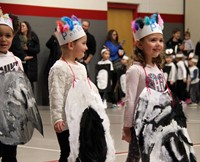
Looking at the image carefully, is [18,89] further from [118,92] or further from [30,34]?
[118,92]

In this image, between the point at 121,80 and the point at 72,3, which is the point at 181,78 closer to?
the point at 121,80

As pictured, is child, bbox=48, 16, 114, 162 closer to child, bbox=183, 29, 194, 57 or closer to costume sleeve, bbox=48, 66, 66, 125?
costume sleeve, bbox=48, 66, 66, 125

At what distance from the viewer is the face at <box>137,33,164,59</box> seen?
4.01 m

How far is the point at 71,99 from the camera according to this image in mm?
3961

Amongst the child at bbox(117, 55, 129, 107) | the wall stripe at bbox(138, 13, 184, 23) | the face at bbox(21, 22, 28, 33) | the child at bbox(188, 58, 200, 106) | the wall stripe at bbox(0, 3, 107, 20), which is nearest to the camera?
the face at bbox(21, 22, 28, 33)

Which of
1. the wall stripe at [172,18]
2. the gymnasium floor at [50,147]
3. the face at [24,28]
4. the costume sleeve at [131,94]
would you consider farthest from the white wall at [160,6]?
the costume sleeve at [131,94]

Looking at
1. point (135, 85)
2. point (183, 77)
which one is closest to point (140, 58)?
point (135, 85)

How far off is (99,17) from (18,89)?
421 inches

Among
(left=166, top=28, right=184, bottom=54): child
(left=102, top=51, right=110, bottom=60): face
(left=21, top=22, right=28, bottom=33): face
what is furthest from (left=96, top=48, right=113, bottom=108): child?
(left=166, top=28, right=184, bottom=54): child

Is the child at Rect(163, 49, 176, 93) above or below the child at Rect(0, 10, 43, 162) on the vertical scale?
below

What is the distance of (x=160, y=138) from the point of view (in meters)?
3.69

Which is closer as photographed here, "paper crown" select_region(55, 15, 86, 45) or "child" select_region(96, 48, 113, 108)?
"paper crown" select_region(55, 15, 86, 45)

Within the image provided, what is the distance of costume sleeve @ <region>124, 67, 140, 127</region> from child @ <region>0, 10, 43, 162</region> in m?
0.71

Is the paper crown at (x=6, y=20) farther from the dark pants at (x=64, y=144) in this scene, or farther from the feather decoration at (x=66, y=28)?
the dark pants at (x=64, y=144)
